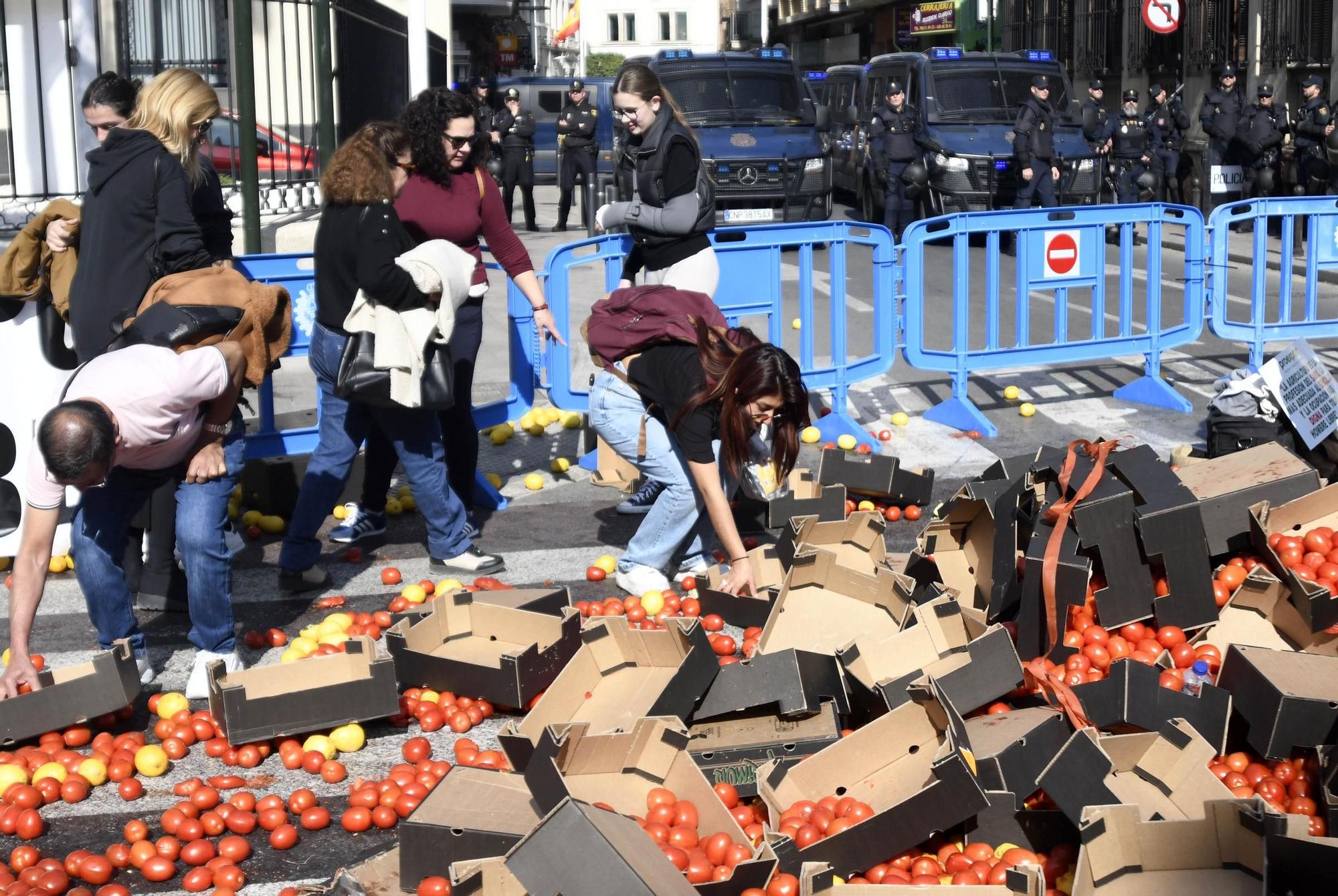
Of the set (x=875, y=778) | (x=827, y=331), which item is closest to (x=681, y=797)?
(x=875, y=778)

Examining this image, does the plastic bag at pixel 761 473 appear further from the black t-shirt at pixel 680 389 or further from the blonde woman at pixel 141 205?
the blonde woman at pixel 141 205

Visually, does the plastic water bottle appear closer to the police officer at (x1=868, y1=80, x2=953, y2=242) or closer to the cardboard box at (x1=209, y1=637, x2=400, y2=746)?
the cardboard box at (x1=209, y1=637, x2=400, y2=746)

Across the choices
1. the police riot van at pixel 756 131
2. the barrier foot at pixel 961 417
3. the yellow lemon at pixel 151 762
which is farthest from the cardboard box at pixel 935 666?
the police riot van at pixel 756 131

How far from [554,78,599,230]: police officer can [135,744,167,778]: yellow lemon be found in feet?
54.9

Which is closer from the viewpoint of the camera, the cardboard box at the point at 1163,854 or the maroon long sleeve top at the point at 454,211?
the cardboard box at the point at 1163,854

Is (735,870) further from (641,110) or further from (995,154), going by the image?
(995,154)

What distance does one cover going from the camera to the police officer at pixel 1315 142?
18.8m

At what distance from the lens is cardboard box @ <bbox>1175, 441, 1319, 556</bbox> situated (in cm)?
548

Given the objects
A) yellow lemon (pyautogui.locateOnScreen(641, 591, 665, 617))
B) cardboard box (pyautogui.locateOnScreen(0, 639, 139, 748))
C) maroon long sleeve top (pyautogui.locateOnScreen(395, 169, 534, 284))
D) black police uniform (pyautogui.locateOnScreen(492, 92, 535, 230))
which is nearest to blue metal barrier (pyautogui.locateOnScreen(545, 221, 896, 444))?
maroon long sleeve top (pyautogui.locateOnScreen(395, 169, 534, 284))

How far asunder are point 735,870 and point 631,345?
2.73 meters

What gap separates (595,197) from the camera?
2073 cm

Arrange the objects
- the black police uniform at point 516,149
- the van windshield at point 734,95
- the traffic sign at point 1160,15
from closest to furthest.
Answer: the van windshield at point 734,95 < the black police uniform at point 516,149 < the traffic sign at point 1160,15

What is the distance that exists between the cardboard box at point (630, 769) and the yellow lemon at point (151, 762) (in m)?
1.35

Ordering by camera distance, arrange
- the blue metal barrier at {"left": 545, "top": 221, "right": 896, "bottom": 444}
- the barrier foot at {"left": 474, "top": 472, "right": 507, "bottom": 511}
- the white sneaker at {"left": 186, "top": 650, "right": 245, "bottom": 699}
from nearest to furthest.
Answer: the white sneaker at {"left": 186, "top": 650, "right": 245, "bottom": 699}
the barrier foot at {"left": 474, "top": 472, "right": 507, "bottom": 511}
the blue metal barrier at {"left": 545, "top": 221, "right": 896, "bottom": 444}
